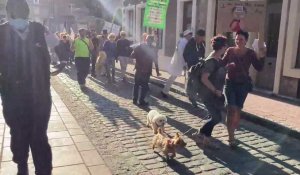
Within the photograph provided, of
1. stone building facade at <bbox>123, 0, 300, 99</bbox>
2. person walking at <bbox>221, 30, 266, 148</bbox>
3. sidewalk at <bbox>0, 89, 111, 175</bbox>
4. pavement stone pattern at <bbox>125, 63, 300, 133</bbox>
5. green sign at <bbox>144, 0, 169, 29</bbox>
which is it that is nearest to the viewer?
sidewalk at <bbox>0, 89, 111, 175</bbox>

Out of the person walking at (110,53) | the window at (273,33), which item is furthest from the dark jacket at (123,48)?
the window at (273,33)

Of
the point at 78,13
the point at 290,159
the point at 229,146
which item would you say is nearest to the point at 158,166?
the point at 229,146

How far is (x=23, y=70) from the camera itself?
122 inches

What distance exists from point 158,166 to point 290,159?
78.5 inches

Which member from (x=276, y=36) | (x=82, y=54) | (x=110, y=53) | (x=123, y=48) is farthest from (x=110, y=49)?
(x=276, y=36)

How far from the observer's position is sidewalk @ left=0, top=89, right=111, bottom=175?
13.5 feet

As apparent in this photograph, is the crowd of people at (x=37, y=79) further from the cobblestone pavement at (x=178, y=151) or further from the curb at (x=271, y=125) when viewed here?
the curb at (x=271, y=125)

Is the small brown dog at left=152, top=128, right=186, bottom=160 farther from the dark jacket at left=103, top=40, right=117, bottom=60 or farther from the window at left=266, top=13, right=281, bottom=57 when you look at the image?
the dark jacket at left=103, top=40, right=117, bottom=60

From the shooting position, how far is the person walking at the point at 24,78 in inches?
120

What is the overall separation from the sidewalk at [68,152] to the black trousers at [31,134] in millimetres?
591

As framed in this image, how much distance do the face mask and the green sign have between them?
7.32 metres

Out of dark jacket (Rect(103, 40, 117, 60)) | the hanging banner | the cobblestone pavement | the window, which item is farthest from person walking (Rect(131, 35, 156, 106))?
the window

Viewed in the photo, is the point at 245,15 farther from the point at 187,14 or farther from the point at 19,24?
the point at 187,14

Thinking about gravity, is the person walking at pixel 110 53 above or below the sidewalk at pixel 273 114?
above
